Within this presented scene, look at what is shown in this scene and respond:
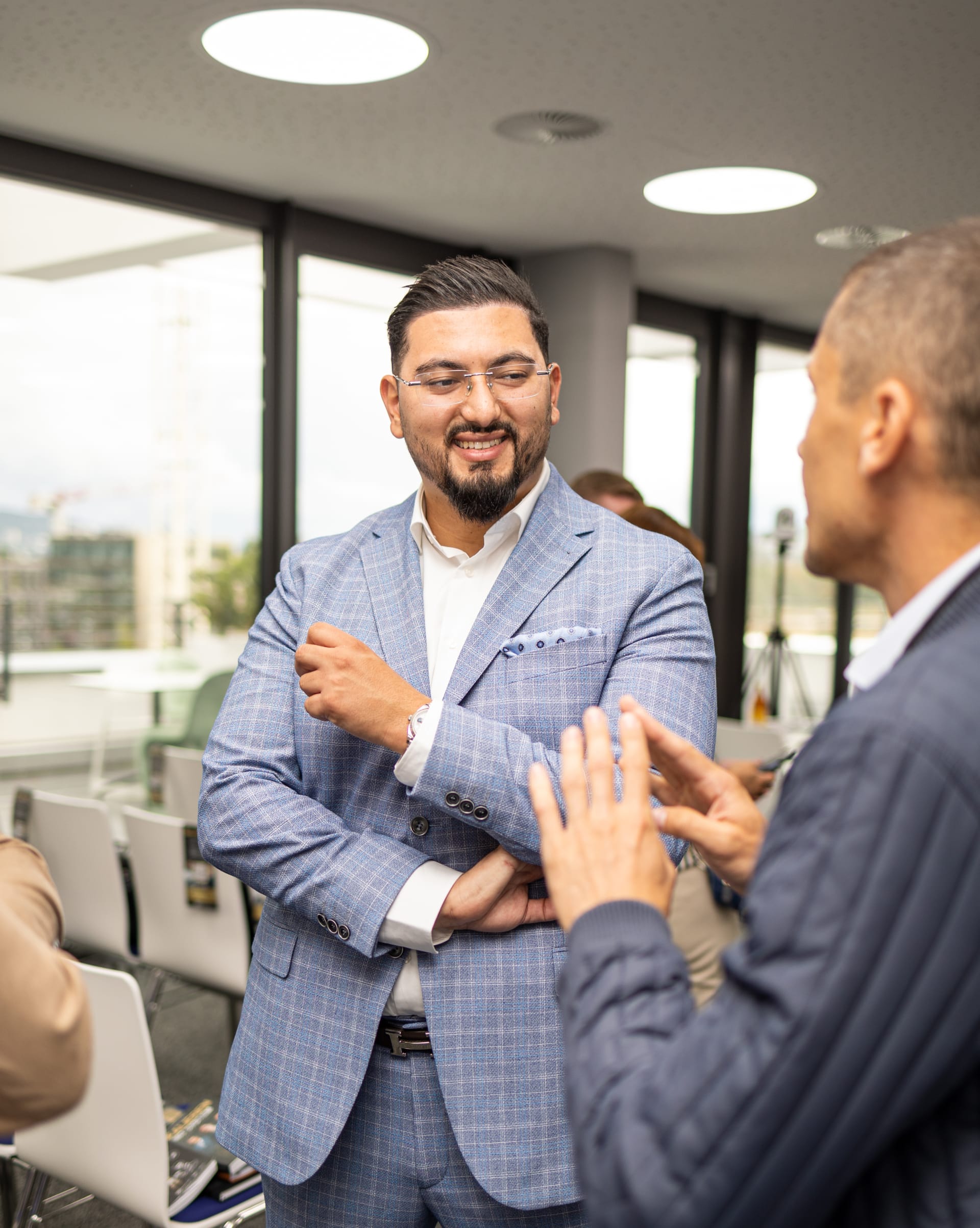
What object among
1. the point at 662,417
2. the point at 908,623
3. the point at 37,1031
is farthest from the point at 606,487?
the point at 662,417

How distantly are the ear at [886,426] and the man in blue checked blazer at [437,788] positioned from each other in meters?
0.69

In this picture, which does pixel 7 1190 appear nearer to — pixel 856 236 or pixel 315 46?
pixel 315 46

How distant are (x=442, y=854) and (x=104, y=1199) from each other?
1.13 metres

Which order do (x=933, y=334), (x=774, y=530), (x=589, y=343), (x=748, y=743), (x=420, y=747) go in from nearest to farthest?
(x=933, y=334) → (x=420, y=747) → (x=748, y=743) → (x=589, y=343) → (x=774, y=530)

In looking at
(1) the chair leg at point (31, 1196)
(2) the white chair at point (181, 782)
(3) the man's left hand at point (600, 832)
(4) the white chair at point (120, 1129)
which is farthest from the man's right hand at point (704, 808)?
(2) the white chair at point (181, 782)

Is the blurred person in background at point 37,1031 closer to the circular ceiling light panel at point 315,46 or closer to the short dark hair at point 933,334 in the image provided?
the short dark hair at point 933,334

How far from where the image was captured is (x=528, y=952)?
4.88 ft

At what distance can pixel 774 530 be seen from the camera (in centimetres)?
700

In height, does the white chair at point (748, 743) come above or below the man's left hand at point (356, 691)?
below

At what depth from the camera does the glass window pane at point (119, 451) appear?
4.16 m

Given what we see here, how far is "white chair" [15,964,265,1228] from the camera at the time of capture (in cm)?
193

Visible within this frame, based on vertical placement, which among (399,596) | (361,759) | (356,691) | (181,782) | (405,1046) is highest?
(399,596)

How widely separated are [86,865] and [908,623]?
3.07 meters

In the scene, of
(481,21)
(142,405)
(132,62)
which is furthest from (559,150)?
(142,405)
